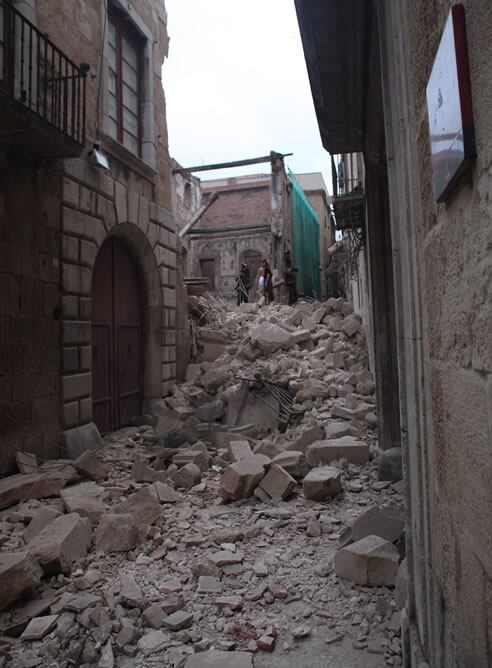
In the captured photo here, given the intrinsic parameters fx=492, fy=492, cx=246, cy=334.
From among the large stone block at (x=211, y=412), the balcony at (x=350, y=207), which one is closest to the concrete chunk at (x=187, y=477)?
the large stone block at (x=211, y=412)

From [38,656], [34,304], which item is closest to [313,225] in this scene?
[34,304]

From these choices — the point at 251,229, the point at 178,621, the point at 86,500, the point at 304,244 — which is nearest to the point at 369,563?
the point at 178,621

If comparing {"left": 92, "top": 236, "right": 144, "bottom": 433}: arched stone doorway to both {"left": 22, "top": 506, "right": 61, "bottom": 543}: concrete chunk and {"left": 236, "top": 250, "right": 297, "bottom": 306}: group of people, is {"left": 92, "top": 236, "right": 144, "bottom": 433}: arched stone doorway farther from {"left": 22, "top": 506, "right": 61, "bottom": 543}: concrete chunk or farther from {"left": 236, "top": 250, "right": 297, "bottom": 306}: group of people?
{"left": 236, "top": 250, "right": 297, "bottom": 306}: group of people

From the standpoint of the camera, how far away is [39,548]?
3213mm

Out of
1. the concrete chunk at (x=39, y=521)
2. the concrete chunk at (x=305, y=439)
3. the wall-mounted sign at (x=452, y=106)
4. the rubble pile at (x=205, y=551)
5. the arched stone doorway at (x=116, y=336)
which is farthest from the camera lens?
the arched stone doorway at (x=116, y=336)

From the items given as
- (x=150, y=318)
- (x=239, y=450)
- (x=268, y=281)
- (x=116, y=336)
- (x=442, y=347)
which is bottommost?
(x=239, y=450)

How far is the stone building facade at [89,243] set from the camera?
17.1 ft

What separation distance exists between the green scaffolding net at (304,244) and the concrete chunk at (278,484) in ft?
45.4

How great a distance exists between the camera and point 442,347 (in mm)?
1322

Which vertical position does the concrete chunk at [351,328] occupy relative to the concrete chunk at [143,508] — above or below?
above

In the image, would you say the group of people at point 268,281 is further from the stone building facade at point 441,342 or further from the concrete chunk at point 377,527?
the stone building facade at point 441,342

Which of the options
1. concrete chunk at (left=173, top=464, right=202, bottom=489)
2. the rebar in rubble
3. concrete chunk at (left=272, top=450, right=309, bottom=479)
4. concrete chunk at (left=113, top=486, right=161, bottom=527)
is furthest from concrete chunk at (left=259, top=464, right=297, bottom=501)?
the rebar in rubble

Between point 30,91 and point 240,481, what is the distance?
13.8 ft

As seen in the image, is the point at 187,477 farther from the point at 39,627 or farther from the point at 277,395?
the point at 277,395
